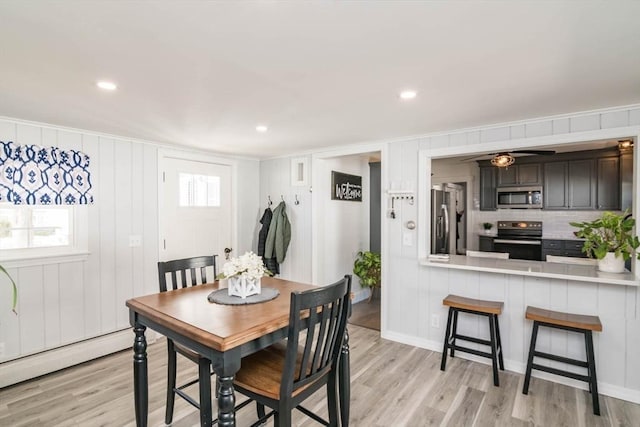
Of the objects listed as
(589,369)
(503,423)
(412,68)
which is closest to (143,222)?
(412,68)

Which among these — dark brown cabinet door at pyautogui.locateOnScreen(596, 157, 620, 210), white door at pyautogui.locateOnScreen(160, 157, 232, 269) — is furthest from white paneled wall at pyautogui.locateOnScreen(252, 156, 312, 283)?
A: dark brown cabinet door at pyautogui.locateOnScreen(596, 157, 620, 210)

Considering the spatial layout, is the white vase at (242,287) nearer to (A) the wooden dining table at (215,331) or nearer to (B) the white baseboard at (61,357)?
(A) the wooden dining table at (215,331)

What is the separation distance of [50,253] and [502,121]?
4.10 meters

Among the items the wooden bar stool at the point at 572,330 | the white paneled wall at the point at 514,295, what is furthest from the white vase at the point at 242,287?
the wooden bar stool at the point at 572,330

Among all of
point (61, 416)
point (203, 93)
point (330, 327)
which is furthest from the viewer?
point (61, 416)

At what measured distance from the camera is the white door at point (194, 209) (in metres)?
3.74

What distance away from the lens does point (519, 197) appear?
524 cm

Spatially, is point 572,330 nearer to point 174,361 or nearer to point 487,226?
point 174,361

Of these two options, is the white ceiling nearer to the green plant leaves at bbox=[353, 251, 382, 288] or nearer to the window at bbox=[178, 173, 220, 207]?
the window at bbox=[178, 173, 220, 207]

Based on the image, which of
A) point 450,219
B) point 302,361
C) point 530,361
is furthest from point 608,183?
point 302,361

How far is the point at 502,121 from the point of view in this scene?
2787mm

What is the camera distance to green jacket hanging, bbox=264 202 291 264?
14.1 feet

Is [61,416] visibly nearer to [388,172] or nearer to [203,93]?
[203,93]

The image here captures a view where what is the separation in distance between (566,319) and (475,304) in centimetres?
62
